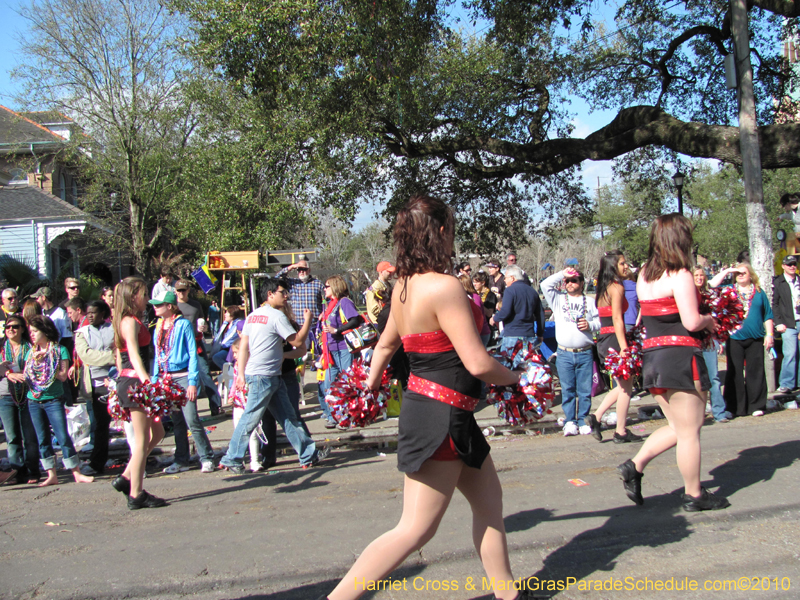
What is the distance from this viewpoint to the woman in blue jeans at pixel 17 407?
19.6 feet

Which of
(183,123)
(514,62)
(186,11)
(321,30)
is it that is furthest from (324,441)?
(183,123)

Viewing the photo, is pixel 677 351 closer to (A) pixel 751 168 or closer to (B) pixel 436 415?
(B) pixel 436 415

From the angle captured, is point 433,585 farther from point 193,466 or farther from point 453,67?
point 453,67

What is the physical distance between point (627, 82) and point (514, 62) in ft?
8.97

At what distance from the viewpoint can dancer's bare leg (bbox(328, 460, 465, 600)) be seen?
2684mm

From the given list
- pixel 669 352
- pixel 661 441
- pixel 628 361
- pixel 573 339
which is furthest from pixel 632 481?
pixel 573 339

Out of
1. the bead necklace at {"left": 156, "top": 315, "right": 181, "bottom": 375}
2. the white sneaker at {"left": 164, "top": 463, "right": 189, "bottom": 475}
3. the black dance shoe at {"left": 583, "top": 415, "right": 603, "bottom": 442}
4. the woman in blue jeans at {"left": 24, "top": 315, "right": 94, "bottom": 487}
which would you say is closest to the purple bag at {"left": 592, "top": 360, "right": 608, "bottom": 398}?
the black dance shoe at {"left": 583, "top": 415, "right": 603, "bottom": 442}

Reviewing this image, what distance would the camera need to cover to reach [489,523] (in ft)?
9.49

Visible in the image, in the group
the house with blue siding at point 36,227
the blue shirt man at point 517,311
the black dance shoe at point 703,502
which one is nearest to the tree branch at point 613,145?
the blue shirt man at point 517,311

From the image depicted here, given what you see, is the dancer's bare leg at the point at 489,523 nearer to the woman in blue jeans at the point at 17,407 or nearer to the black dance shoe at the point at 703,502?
the black dance shoe at the point at 703,502

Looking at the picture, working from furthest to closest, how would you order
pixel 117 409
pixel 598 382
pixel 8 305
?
1. pixel 8 305
2. pixel 598 382
3. pixel 117 409

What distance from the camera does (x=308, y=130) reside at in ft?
35.8

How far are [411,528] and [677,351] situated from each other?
2.40 meters

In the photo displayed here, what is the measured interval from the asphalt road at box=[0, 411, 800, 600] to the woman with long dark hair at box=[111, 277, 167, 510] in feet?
0.60
